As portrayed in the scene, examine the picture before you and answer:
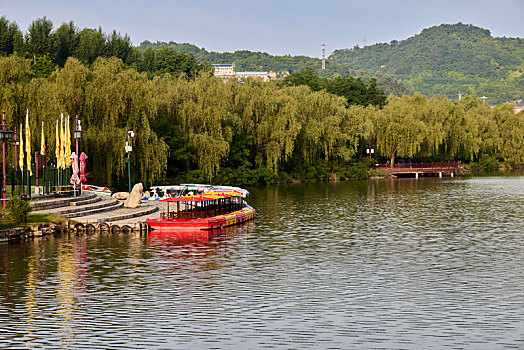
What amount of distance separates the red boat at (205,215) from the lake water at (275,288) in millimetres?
1164

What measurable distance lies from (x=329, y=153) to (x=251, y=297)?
6400 centimetres

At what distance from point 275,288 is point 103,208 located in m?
19.9

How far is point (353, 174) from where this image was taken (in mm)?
86625

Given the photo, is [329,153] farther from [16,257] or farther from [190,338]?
[190,338]

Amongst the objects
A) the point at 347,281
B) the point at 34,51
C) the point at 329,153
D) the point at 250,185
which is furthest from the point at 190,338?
the point at 34,51

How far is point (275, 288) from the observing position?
21688 millimetres

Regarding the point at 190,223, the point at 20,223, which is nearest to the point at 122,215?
the point at 190,223

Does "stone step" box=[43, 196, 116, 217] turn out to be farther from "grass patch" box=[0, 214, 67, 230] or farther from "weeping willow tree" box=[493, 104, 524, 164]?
"weeping willow tree" box=[493, 104, 524, 164]

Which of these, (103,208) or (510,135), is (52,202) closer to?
(103,208)

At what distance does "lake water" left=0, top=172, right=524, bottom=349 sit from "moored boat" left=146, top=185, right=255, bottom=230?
1165 millimetres

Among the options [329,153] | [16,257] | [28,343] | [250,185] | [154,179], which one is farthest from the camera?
[329,153]

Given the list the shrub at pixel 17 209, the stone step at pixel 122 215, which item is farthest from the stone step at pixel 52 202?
the stone step at pixel 122 215

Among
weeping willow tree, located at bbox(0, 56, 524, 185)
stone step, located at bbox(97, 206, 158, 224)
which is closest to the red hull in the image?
stone step, located at bbox(97, 206, 158, 224)

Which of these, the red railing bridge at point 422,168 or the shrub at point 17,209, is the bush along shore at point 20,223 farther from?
the red railing bridge at point 422,168
